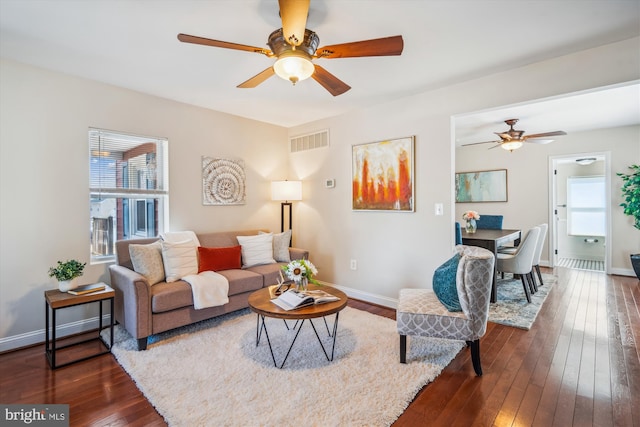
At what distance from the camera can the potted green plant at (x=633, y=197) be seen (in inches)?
184

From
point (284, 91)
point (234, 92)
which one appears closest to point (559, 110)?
point (284, 91)

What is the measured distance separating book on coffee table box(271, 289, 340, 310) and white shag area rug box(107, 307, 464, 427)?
46 centimetres

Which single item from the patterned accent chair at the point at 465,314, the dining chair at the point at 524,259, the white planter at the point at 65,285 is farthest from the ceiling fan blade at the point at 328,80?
the dining chair at the point at 524,259

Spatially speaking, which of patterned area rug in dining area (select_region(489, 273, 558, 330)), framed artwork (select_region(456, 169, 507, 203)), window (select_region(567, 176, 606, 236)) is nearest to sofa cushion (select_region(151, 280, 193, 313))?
patterned area rug in dining area (select_region(489, 273, 558, 330))

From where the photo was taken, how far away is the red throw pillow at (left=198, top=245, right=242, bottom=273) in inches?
131

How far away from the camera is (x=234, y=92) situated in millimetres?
3375

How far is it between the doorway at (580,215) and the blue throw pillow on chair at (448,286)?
4813 millimetres

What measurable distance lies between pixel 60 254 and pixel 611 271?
781 cm

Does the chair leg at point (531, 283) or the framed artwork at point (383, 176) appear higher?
the framed artwork at point (383, 176)

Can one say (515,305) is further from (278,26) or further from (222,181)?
(222,181)

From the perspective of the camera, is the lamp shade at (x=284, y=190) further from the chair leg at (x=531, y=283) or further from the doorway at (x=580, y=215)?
the doorway at (x=580, y=215)

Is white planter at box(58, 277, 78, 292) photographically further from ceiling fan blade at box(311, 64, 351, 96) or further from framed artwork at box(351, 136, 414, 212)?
framed artwork at box(351, 136, 414, 212)

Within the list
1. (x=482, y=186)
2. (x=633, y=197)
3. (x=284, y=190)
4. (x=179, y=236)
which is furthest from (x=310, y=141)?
(x=633, y=197)

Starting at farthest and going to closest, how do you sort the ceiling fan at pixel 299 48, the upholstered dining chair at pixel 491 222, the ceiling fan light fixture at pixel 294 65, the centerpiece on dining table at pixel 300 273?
the upholstered dining chair at pixel 491 222, the centerpiece on dining table at pixel 300 273, the ceiling fan light fixture at pixel 294 65, the ceiling fan at pixel 299 48
